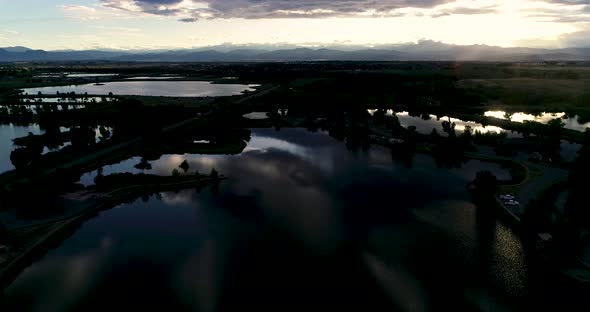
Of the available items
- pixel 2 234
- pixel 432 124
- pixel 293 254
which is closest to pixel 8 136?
pixel 2 234

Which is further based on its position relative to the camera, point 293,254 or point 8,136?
point 8,136

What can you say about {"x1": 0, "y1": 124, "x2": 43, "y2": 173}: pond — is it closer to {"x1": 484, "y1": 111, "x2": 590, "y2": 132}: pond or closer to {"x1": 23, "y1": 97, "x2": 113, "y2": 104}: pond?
{"x1": 23, "y1": 97, "x2": 113, "y2": 104}: pond

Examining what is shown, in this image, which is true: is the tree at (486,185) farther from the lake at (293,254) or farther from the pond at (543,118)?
the pond at (543,118)

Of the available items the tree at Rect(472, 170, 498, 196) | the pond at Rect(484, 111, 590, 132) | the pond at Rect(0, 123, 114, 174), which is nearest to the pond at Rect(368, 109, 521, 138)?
the pond at Rect(484, 111, 590, 132)

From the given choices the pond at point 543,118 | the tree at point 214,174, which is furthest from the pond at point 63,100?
the pond at point 543,118

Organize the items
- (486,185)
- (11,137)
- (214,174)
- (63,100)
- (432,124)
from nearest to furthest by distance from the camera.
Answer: (486,185) → (214,174) → (11,137) → (432,124) → (63,100)

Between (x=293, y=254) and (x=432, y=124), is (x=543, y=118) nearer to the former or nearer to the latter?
(x=432, y=124)

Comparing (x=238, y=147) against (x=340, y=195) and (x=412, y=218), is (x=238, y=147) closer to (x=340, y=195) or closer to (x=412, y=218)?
(x=340, y=195)
